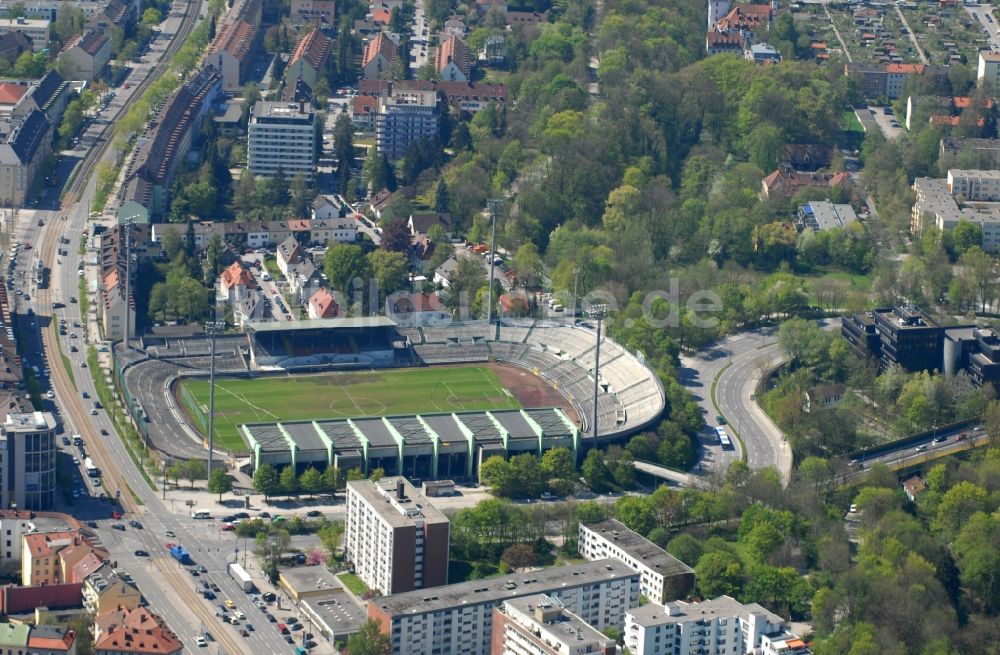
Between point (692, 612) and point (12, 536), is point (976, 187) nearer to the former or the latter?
point (692, 612)

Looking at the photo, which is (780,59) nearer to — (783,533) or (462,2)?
(462,2)

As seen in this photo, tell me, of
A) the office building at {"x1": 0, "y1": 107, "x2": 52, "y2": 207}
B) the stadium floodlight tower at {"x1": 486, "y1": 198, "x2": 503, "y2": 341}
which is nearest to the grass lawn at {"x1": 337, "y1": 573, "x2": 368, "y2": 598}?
the stadium floodlight tower at {"x1": 486, "y1": 198, "x2": 503, "y2": 341}

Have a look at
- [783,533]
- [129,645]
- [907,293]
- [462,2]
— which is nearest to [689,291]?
[907,293]

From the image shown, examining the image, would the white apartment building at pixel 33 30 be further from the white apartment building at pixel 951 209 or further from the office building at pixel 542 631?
the office building at pixel 542 631

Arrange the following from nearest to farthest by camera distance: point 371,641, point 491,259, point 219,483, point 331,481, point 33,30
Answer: point 371,641 → point 219,483 → point 331,481 → point 491,259 → point 33,30

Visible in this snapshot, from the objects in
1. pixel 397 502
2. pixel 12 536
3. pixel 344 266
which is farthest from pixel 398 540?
pixel 344 266
